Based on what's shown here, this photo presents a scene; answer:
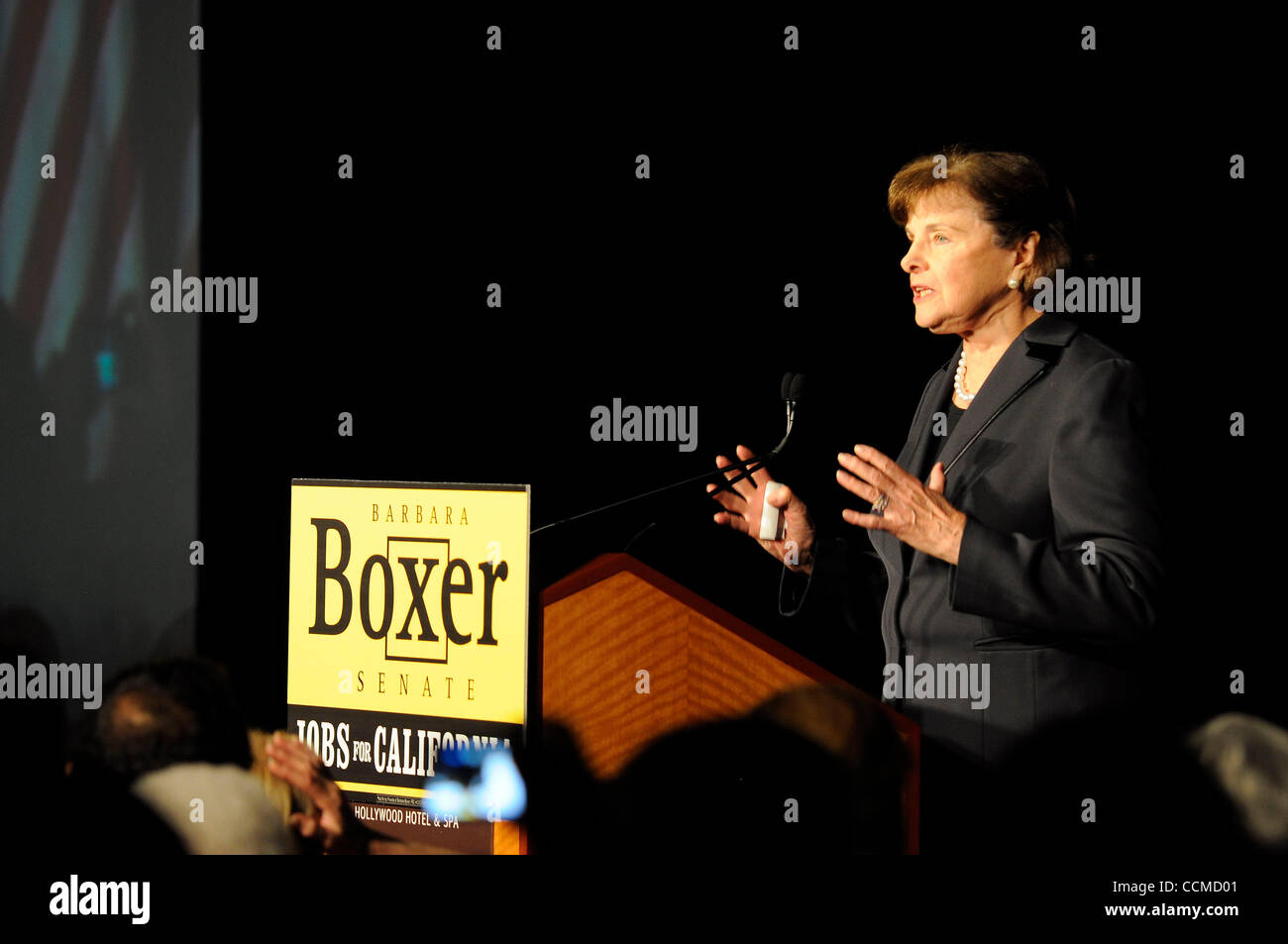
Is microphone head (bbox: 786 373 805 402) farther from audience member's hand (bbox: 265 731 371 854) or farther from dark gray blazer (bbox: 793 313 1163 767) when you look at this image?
audience member's hand (bbox: 265 731 371 854)

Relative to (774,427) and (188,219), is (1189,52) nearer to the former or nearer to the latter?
(774,427)

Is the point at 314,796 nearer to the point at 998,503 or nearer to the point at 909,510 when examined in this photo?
the point at 909,510

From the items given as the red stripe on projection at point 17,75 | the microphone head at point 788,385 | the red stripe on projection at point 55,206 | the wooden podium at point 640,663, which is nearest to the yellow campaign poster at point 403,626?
the wooden podium at point 640,663

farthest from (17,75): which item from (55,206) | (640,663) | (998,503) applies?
(998,503)

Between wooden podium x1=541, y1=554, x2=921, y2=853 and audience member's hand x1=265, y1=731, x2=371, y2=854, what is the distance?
289mm

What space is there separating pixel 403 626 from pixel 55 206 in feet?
8.80

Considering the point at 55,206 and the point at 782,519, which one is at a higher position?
the point at 55,206

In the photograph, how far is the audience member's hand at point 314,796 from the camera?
1.68m

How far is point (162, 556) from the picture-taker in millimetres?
3873

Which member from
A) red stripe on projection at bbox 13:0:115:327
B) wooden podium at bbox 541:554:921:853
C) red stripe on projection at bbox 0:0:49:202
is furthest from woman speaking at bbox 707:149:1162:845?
red stripe on projection at bbox 0:0:49:202

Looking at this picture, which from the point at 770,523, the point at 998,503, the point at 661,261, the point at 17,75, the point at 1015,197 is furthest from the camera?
the point at 17,75

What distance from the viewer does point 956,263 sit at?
2.15 m

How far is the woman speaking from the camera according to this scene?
186cm

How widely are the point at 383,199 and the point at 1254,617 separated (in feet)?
7.78
